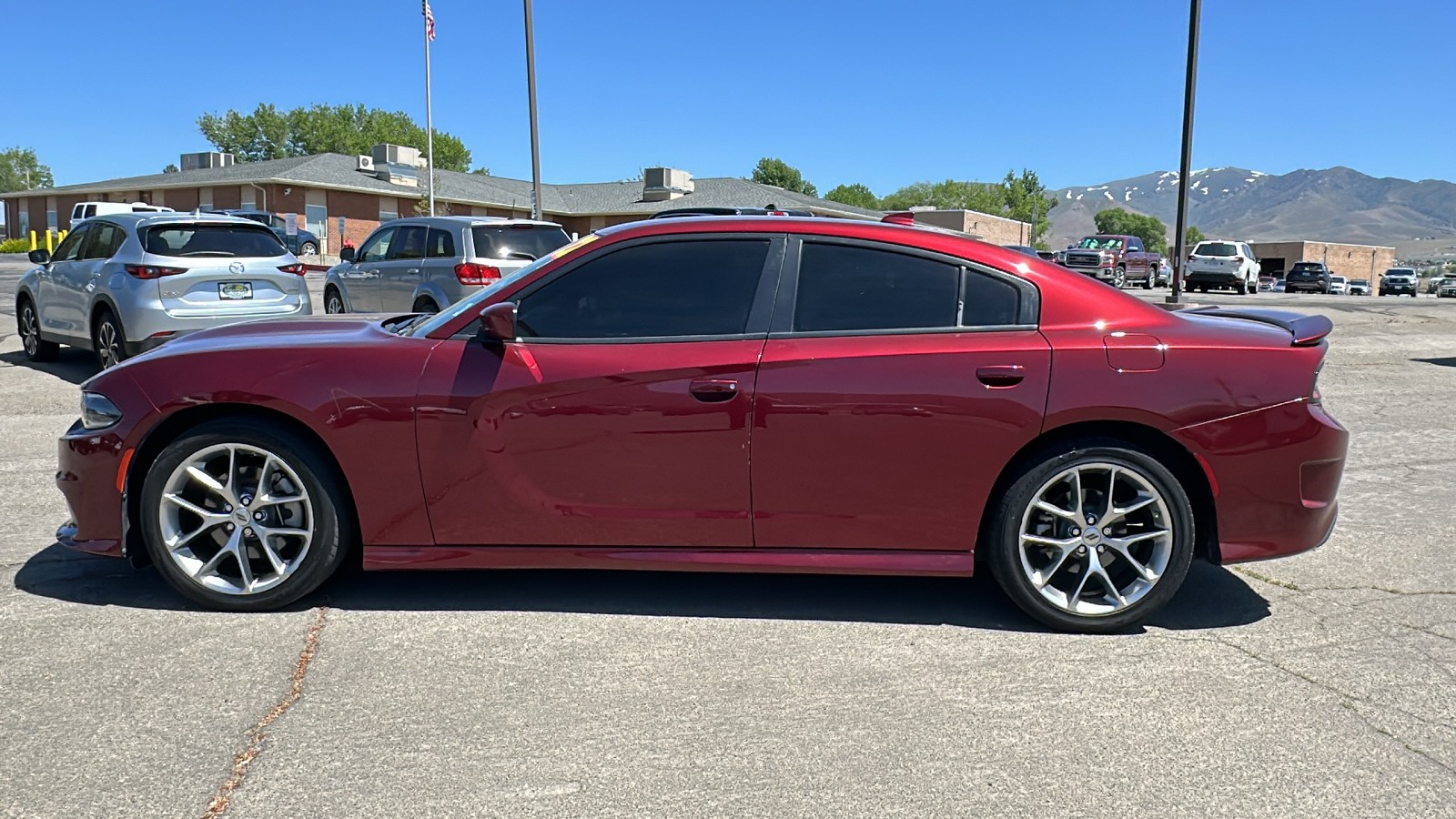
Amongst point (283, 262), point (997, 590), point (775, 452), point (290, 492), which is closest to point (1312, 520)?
point (997, 590)

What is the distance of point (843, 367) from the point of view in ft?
13.6

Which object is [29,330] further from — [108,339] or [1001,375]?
[1001,375]

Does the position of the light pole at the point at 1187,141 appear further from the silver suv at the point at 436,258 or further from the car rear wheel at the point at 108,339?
the car rear wheel at the point at 108,339

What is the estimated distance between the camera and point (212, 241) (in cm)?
1091

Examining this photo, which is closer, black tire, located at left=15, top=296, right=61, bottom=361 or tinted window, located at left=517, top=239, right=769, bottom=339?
tinted window, located at left=517, top=239, right=769, bottom=339

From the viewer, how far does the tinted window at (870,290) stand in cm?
428

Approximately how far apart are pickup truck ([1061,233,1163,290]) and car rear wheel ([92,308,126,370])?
2728 centimetres

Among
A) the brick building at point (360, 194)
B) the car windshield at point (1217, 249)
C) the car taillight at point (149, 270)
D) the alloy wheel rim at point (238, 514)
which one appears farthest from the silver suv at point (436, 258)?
the brick building at point (360, 194)

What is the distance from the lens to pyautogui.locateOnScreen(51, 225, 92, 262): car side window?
1158 centimetres

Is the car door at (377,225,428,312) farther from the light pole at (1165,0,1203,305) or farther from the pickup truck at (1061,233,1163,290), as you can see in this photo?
the pickup truck at (1061,233,1163,290)

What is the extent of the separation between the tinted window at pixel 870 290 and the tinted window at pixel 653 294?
0.22m

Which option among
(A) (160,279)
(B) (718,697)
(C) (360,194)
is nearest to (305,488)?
(B) (718,697)

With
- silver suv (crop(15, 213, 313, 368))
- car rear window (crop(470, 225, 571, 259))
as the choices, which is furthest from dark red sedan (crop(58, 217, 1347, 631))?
car rear window (crop(470, 225, 571, 259))

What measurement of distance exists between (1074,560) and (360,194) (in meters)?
49.4
